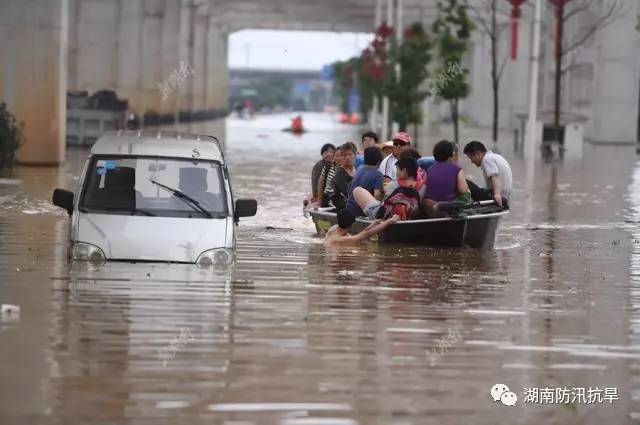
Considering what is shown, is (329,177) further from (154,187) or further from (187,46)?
(187,46)

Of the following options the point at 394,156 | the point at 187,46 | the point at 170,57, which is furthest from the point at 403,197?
the point at 187,46

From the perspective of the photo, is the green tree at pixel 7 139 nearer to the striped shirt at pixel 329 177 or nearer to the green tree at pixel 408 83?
the striped shirt at pixel 329 177

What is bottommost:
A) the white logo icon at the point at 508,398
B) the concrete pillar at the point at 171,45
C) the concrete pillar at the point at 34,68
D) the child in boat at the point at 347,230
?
the white logo icon at the point at 508,398

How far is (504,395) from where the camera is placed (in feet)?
31.2

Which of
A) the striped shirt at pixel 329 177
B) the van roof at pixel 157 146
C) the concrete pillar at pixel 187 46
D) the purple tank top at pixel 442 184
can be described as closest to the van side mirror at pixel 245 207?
the van roof at pixel 157 146

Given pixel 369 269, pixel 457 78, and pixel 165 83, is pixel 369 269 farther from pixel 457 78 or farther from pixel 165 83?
pixel 165 83

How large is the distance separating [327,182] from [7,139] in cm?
1433

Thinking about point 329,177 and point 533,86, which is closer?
point 329,177

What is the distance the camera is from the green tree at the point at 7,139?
33.5 meters

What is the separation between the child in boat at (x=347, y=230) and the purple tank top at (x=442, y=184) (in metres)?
0.55

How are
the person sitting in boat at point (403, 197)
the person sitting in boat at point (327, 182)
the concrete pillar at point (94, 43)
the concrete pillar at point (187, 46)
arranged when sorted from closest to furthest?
the person sitting in boat at point (403, 197) < the person sitting in boat at point (327, 182) < the concrete pillar at point (94, 43) < the concrete pillar at point (187, 46)

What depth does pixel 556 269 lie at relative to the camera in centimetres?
1753

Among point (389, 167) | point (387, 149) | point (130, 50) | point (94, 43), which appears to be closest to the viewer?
point (389, 167)

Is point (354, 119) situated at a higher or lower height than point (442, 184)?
higher
